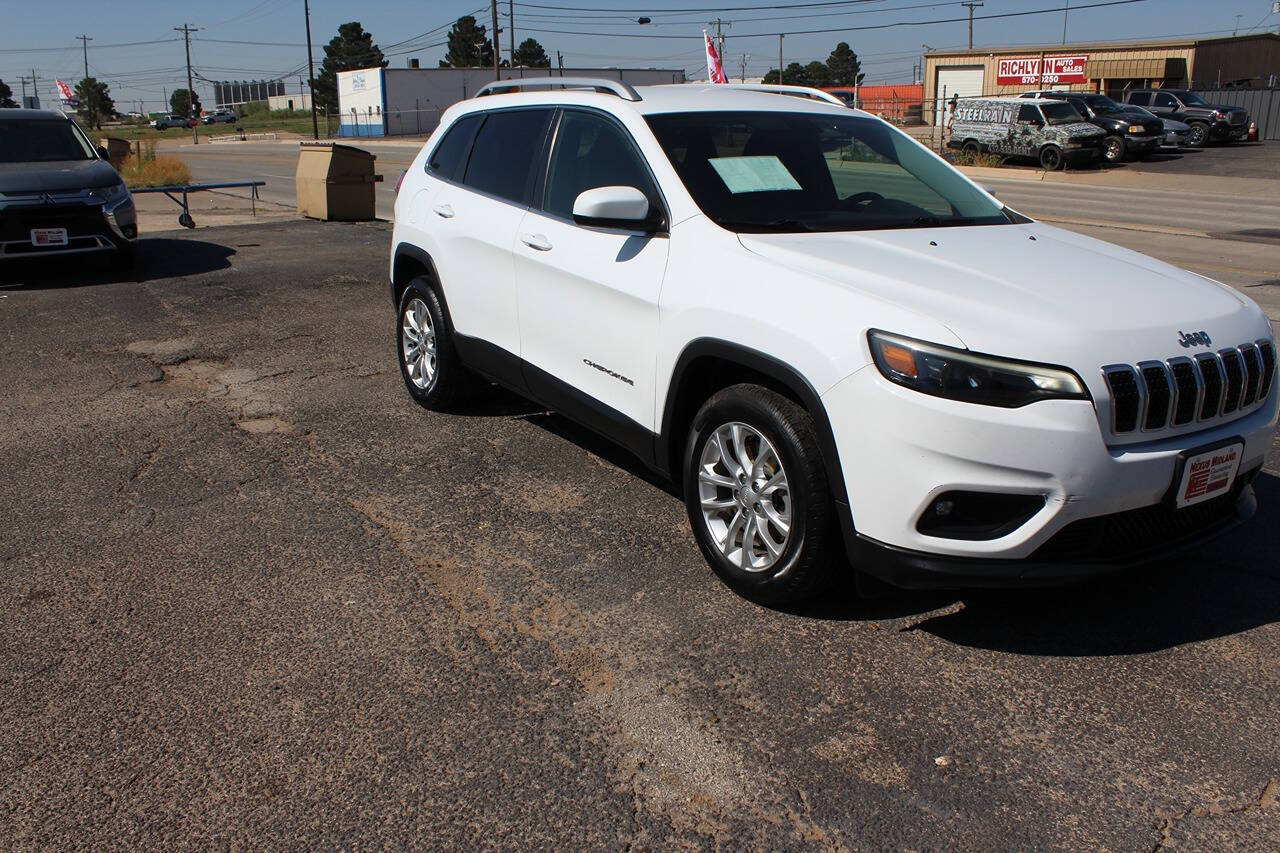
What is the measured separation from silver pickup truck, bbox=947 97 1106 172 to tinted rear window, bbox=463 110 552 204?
1044 inches

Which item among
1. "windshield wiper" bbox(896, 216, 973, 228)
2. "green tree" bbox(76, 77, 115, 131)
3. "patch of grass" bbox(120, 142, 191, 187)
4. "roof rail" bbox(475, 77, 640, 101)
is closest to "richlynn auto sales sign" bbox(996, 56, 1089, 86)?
"patch of grass" bbox(120, 142, 191, 187)

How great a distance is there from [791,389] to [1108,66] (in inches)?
2266

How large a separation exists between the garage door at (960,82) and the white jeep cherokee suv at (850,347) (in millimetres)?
57994

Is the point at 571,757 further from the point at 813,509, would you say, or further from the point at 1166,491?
the point at 1166,491

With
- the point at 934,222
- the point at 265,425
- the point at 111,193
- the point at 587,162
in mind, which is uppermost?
the point at 587,162

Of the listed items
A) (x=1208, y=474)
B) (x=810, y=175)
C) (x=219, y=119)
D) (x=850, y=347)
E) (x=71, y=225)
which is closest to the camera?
(x=850, y=347)

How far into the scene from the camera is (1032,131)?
2947cm

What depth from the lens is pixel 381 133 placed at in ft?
250

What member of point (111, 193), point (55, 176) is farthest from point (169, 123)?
point (55, 176)

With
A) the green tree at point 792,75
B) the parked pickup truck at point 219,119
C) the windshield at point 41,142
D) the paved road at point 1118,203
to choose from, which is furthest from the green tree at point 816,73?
the windshield at point 41,142

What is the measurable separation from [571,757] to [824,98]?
12.2ft

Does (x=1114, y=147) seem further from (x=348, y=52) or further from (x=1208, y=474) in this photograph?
(x=348, y=52)

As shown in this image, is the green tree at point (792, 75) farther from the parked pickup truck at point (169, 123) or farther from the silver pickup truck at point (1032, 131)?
the silver pickup truck at point (1032, 131)

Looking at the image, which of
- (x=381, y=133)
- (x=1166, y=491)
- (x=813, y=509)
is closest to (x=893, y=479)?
(x=813, y=509)
